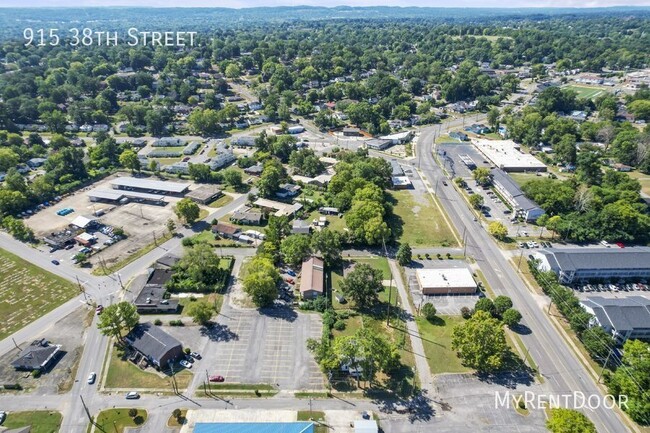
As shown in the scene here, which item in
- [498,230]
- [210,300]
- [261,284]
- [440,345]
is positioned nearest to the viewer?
[440,345]

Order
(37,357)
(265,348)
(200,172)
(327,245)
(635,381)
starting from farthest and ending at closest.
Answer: (200,172)
(327,245)
(265,348)
(37,357)
(635,381)

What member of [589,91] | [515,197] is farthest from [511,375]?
[589,91]

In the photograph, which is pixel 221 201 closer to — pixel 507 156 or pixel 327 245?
pixel 327 245

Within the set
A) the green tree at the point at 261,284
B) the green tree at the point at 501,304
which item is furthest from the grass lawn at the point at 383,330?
the green tree at the point at 501,304

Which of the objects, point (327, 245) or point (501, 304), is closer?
point (501, 304)

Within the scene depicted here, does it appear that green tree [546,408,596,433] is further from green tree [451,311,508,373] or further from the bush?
the bush

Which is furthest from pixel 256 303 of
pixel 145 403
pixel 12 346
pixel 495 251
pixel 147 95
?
pixel 147 95

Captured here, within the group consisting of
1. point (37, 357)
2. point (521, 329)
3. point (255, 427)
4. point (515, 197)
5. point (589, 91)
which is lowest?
point (37, 357)

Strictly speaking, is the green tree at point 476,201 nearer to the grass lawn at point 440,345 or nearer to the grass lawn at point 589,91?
the grass lawn at point 440,345
